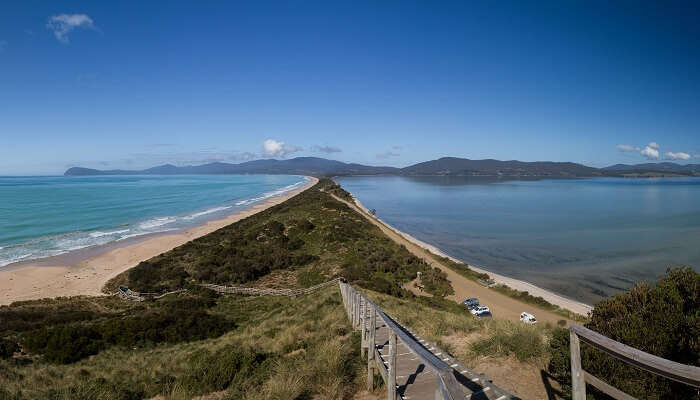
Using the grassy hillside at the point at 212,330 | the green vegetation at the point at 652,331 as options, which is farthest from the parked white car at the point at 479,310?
the green vegetation at the point at 652,331

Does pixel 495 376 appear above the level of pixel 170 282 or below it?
above

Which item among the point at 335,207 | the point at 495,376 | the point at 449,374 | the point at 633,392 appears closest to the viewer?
the point at 449,374

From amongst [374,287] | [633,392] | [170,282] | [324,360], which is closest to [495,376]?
[633,392]

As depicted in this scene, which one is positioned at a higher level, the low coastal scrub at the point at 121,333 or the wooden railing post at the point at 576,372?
the wooden railing post at the point at 576,372

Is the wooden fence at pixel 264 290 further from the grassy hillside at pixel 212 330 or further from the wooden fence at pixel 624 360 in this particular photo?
the wooden fence at pixel 624 360

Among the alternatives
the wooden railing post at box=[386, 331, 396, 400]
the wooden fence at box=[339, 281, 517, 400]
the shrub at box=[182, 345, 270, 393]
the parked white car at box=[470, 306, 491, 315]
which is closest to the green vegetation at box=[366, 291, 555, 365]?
the wooden fence at box=[339, 281, 517, 400]

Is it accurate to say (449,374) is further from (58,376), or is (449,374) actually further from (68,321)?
(68,321)
